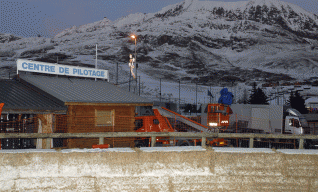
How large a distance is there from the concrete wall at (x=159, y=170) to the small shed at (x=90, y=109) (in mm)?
10540

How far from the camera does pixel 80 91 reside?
18766 millimetres

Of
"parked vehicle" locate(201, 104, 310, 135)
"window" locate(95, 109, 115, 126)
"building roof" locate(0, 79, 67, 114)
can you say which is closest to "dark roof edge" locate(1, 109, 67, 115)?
"building roof" locate(0, 79, 67, 114)

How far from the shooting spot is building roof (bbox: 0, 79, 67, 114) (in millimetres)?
14453

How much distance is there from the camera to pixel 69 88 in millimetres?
19188

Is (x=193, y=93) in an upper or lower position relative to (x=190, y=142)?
upper

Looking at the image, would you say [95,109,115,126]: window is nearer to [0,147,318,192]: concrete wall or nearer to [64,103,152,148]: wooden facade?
[64,103,152,148]: wooden facade

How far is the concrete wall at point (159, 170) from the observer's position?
4.29 meters

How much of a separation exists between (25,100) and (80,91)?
12.9ft

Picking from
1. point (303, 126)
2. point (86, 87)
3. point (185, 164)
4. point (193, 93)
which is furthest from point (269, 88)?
point (185, 164)

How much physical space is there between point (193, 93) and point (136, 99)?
12699cm

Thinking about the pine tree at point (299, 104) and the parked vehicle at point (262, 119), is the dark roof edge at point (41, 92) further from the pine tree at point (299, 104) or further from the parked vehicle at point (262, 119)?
the pine tree at point (299, 104)

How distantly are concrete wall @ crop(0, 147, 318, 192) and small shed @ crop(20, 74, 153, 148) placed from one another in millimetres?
10540

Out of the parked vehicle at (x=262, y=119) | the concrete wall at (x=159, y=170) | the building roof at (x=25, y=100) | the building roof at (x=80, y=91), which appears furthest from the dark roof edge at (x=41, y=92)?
the concrete wall at (x=159, y=170)

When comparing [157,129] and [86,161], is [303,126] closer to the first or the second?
[157,129]
